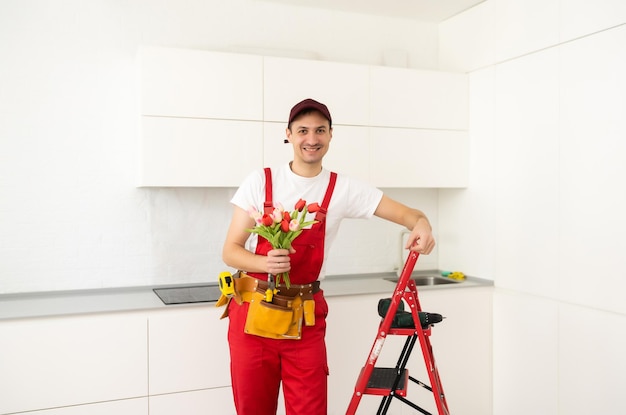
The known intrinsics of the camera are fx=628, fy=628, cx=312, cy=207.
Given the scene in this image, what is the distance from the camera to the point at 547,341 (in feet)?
11.1

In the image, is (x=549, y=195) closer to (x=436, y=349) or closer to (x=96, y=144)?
(x=436, y=349)

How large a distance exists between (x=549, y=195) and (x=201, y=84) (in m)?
1.96

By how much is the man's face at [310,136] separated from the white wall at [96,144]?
1077mm

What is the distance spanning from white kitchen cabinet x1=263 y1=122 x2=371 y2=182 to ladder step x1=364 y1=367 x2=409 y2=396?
4.26ft

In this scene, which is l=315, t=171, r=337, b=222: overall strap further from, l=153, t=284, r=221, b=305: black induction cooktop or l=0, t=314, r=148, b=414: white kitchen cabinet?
l=0, t=314, r=148, b=414: white kitchen cabinet

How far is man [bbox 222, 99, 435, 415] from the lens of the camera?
242cm

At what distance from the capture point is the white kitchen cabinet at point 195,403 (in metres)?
3.05

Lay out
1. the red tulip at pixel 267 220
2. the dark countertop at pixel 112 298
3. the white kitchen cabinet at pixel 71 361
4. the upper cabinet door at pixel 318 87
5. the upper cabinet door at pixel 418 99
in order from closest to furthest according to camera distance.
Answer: the red tulip at pixel 267 220, the white kitchen cabinet at pixel 71 361, the dark countertop at pixel 112 298, the upper cabinet door at pixel 318 87, the upper cabinet door at pixel 418 99

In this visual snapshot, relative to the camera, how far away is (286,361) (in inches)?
96.3

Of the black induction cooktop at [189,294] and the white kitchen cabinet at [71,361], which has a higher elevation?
the black induction cooktop at [189,294]

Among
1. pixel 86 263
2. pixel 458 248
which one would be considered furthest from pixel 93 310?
pixel 458 248

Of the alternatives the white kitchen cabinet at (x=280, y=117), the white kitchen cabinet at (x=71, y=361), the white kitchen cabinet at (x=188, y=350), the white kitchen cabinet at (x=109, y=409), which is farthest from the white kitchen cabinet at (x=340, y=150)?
the white kitchen cabinet at (x=109, y=409)

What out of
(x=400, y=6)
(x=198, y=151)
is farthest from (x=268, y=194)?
(x=400, y=6)

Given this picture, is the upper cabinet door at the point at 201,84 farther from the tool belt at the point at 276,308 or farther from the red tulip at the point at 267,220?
the red tulip at the point at 267,220
